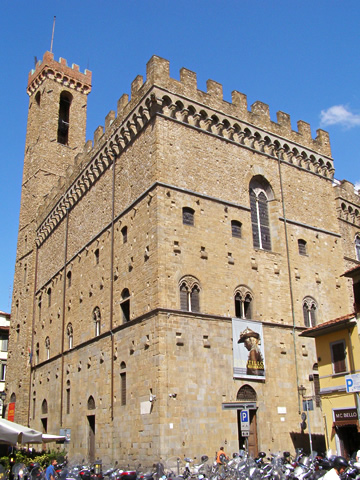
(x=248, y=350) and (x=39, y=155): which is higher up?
(x=39, y=155)

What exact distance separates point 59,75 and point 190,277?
25066mm

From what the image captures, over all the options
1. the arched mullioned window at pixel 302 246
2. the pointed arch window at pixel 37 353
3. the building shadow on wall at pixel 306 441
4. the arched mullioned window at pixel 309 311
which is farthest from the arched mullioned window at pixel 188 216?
the pointed arch window at pixel 37 353

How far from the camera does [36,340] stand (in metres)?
32.3

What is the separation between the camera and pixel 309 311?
77.3 feet

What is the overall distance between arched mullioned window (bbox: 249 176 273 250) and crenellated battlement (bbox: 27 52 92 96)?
20941 mm

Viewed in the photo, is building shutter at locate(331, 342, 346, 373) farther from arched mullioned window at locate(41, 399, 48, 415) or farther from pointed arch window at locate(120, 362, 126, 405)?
arched mullioned window at locate(41, 399, 48, 415)

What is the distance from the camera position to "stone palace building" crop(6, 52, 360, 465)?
61.7 ft

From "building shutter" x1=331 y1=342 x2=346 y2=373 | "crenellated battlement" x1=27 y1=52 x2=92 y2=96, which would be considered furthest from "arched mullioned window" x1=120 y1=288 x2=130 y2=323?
"crenellated battlement" x1=27 y1=52 x2=92 y2=96

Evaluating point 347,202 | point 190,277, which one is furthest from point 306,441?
point 347,202

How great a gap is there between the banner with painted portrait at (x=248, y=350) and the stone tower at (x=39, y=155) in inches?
648

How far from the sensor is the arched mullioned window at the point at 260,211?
23.5 meters

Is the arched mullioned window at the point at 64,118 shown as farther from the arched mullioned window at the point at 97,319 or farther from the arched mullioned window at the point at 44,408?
the arched mullioned window at the point at 44,408

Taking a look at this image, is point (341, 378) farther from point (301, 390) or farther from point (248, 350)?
point (248, 350)

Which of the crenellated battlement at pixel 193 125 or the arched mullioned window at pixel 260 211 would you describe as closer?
the crenellated battlement at pixel 193 125
